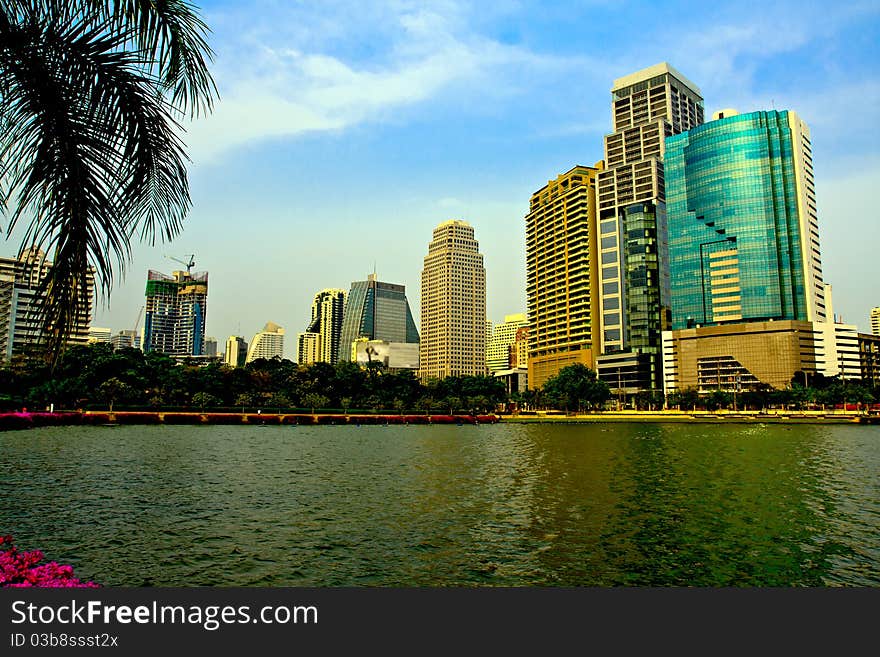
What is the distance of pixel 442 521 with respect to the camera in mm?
27406

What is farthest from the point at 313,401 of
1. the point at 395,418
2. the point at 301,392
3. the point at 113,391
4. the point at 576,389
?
the point at 576,389

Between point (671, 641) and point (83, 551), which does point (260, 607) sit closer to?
point (671, 641)

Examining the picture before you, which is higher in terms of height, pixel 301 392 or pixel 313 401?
pixel 301 392

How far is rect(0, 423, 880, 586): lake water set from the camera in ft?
65.0

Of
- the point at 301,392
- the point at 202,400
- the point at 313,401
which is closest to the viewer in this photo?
the point at 202,400

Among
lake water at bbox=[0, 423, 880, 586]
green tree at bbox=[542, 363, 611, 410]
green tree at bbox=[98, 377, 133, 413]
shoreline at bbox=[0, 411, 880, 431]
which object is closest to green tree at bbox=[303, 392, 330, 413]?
shoreline at bbox=[0, 411, 880, 431]

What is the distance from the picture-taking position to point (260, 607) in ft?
27.3

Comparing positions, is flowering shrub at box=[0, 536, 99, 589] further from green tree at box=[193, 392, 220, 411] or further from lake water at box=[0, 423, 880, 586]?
green tree at box=[193, 392, 220, 411]

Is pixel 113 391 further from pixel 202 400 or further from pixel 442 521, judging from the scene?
pixel 442 521

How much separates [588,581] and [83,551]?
1682 centimetres

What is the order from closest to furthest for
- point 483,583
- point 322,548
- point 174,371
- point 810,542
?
1. point 483,583
2. point 322,548
3. point 810,542
4. point 174,371

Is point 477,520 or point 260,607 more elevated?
point 260,607

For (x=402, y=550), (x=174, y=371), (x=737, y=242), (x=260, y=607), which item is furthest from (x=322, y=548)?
(x=737, y=242)

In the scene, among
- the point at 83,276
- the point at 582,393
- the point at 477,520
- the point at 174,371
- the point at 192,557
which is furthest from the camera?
the point at 582,393
